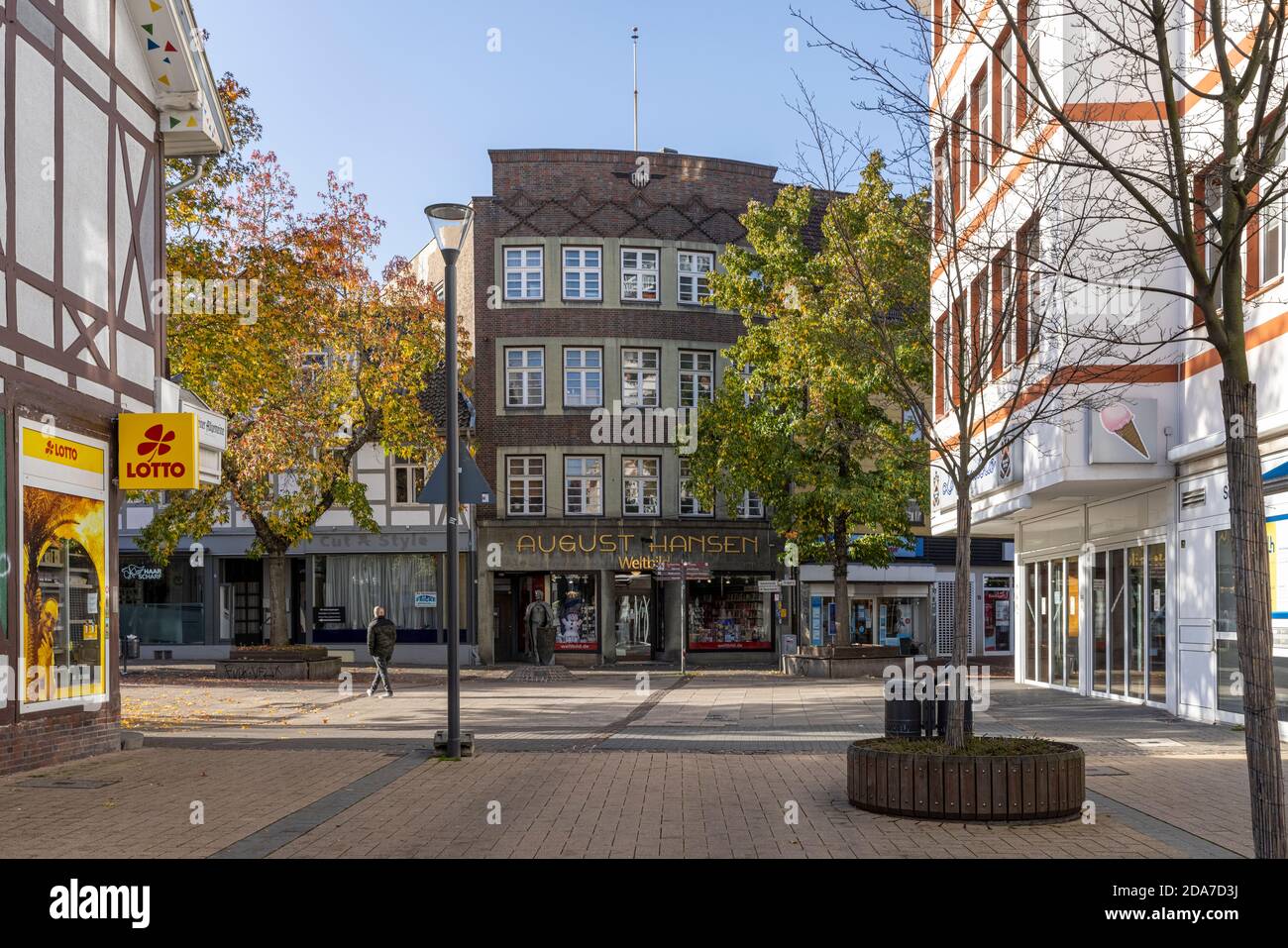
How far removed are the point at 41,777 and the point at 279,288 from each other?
16430 mm

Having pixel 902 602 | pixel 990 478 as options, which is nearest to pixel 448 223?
pixel 990 478

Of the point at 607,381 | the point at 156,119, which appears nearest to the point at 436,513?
the point at 607,381

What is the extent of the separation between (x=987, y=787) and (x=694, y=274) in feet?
106

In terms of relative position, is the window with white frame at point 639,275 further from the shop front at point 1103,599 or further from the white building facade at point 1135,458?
the white building facade at point 1135,458

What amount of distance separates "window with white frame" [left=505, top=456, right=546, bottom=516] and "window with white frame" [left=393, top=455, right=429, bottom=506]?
2.59m

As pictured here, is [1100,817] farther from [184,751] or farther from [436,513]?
[436,513]

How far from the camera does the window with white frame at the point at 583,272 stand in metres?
41.1

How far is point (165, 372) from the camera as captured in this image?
1831cm

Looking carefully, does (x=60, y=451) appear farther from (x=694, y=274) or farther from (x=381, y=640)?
(x=694, y=274)

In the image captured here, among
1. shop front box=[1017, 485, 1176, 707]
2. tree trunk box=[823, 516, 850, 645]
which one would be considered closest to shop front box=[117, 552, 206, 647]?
tree trunk box=[823, 516, 850, 645]

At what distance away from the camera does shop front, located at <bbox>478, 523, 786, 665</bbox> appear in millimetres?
40188

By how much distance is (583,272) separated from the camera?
4116 centimetres

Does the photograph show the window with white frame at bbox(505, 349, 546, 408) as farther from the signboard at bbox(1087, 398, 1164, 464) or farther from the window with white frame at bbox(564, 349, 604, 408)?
the signboard at bbox(1087, 398, 1164, 464)

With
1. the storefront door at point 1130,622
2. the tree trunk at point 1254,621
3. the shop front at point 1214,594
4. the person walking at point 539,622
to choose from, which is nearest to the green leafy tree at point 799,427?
the person walking at point 539,622
